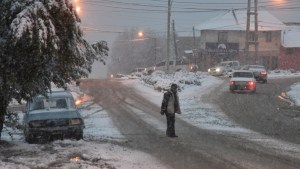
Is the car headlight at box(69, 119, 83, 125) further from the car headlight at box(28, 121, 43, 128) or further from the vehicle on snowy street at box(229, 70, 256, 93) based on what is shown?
the vehicle on snowy street at box(229, 70, 256, 93)

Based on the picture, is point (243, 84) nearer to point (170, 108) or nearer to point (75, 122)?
point (170, 108)

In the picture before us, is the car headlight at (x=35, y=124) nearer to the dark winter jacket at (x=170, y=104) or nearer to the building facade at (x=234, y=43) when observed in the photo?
the dark winter jacket at (x=170, y=104)

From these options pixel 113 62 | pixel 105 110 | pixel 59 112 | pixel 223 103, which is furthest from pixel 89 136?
pixel 113 62

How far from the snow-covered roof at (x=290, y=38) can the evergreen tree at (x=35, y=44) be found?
74.1 meters

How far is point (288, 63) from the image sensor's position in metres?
82.9

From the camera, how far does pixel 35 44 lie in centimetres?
1098

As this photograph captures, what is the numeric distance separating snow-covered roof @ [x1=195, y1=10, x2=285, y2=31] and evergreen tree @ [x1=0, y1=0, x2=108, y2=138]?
73.6 metres

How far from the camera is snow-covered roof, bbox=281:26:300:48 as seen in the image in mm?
83381

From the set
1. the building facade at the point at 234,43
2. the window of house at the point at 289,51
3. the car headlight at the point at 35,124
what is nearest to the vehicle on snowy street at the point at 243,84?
the car headlight at the point at 35,124

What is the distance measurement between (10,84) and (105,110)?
16.4 meters

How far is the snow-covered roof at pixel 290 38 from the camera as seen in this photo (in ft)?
274

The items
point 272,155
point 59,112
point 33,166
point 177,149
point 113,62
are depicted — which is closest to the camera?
point 33,166

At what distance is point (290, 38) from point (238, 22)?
28.8 ft

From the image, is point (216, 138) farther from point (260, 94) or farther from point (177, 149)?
point (260, 94)
